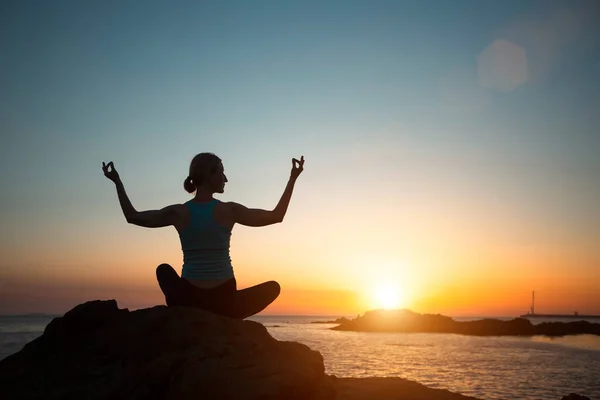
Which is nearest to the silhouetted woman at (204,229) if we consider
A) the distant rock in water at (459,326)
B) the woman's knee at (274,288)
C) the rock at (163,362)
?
the rock at (163,362)

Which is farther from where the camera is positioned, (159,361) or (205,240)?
(205,240)

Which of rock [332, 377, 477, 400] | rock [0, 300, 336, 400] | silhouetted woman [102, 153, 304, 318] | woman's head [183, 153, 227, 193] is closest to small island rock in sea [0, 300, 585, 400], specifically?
rock [0, 300, 336, 400]

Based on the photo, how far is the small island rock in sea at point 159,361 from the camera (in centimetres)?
468

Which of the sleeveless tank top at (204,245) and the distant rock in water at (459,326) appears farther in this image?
the distant rock in water at (459,326)

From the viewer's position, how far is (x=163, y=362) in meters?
4.98

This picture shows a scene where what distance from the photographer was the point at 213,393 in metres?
4.49

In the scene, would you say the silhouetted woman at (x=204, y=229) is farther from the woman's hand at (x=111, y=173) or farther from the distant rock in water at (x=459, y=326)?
the distant rock in water at (x=459, y=326)

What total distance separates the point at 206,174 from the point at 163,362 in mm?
2134

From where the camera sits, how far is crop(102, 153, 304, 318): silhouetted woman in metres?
5.51

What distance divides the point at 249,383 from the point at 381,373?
27.9m

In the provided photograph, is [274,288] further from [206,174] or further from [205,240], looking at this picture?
[206,174]

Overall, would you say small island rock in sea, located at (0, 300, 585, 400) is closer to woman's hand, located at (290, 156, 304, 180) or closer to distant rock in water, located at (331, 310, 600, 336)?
woman's hand, located at (290, 156, 304, 180)

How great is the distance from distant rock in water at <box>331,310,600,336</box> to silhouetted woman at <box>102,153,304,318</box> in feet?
345

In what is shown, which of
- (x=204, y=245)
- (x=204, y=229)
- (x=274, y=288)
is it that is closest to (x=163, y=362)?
(x=204, y=245)
